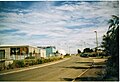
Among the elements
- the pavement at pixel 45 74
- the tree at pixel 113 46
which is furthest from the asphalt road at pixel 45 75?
the tree at pixel 113 46

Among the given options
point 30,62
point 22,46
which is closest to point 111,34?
point 30,62

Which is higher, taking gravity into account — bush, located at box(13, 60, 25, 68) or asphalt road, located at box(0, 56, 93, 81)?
bush, located at box(13, 60, 25, 68)

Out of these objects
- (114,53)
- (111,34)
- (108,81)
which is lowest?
(108,81)

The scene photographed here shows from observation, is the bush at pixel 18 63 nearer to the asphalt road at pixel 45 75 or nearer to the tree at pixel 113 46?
the asphalt road at pixel 45 75

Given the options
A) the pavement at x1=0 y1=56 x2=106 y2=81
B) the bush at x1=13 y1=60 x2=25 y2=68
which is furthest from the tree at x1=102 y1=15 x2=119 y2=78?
the bush at x1=13 y1=60 x2=25 y2=68

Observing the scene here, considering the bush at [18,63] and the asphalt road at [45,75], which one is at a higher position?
the bush at [18,63]

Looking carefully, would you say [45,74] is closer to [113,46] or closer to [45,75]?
[45,75]

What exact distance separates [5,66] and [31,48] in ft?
105

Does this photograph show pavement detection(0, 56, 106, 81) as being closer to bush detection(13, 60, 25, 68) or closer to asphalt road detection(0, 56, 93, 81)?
asphalt road detection(0, 56, 93, 81)

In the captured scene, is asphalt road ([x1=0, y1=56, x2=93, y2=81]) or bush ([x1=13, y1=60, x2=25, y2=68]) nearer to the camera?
asphalt road ([x1=0, y1=56, x2=93, y2=81])

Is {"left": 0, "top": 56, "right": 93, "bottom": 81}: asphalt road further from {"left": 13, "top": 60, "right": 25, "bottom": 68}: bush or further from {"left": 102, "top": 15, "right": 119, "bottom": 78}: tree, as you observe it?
{"left": 13, "top": 60, "right": 25, "bottom": 68}: bush

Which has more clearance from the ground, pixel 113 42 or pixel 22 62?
pixel 113 42

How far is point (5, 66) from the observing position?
27.7 meters

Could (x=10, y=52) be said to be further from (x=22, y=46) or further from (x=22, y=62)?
(x=22, y=62)
